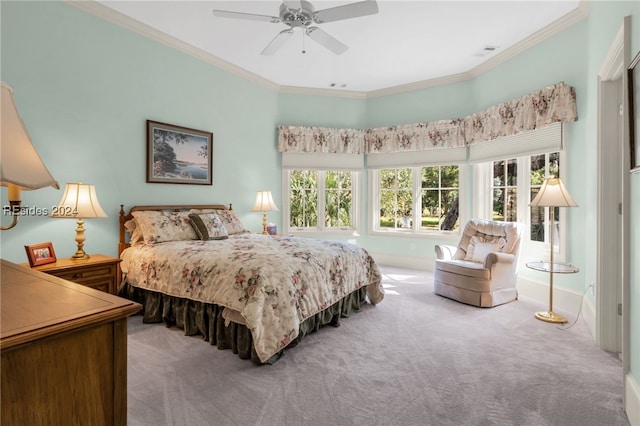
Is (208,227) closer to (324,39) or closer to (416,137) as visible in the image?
(324,39)

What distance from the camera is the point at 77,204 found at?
9.61 ft

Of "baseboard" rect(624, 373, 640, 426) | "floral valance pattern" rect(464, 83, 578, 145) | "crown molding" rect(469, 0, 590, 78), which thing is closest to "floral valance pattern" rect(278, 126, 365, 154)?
"floral valance pattern" rect(464, 83, 578, 145)

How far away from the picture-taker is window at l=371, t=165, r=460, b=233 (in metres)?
5.44

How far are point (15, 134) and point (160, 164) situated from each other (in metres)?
3.51

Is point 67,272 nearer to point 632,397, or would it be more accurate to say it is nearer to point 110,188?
point 110,188

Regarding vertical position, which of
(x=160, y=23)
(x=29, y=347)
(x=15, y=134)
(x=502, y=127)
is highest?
(x=160, y=23)

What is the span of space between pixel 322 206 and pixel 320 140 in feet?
3.82

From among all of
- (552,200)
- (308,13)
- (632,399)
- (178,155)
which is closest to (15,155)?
(308,13)

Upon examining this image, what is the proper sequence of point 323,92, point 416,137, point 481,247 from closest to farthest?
1. point 481,247
2. point 416,137
3. point 323,92

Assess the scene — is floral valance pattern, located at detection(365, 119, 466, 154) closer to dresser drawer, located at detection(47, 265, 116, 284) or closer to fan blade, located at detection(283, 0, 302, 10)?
fan blade, located at detection(283, 0, 302, 10)

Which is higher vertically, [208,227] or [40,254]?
[208,227]

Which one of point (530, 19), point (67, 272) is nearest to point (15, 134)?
point (67, 272)

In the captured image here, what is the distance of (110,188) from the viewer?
3.59 m

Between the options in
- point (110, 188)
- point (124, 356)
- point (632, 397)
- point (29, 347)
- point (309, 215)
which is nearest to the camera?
point (29, 347)
